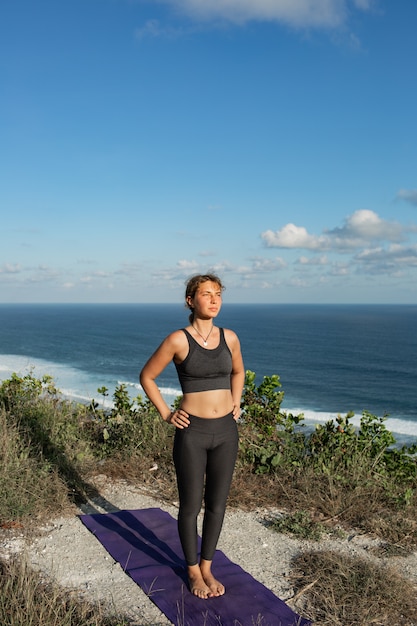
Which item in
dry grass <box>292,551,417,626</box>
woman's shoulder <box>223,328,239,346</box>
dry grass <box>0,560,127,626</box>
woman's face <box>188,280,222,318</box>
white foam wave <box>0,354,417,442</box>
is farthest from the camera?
white foam wave <box>0,354,417,442</box>

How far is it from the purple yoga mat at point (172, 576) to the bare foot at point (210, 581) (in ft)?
0.16

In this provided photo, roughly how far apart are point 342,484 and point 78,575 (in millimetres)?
3168

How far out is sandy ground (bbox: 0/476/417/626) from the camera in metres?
4.16

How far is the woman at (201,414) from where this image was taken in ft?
13.2

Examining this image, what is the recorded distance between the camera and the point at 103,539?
5.16 metres

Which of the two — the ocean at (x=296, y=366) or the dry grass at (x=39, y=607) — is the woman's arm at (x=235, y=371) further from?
the ocean at (x=296, y=366)

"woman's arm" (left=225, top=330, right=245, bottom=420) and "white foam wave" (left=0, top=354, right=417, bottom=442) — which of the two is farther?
"white foam wave" (left=0, top=354, right=417, bottom=442)

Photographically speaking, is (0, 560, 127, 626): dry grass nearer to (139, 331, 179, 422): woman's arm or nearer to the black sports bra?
(139, 331, 179, 422): woman's arm

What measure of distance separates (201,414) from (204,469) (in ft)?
1.46

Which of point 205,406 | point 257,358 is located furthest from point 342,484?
point 257,358

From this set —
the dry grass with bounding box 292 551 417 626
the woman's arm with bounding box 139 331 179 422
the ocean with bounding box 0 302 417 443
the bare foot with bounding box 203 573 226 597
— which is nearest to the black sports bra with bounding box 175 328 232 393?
the woman's arm with bounding box 139 331 179 422

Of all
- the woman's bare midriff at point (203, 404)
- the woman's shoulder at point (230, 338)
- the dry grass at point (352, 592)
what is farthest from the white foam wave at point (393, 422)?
the woman's bare midriff at point (203, 404)

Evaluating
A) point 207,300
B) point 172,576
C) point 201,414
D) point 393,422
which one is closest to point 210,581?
point 172,576

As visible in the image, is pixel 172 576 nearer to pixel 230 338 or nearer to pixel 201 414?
pixel 201 414
